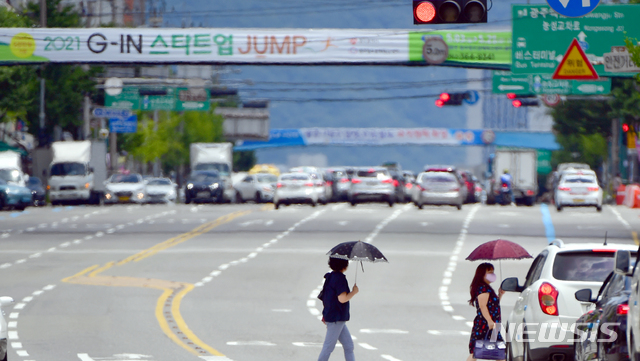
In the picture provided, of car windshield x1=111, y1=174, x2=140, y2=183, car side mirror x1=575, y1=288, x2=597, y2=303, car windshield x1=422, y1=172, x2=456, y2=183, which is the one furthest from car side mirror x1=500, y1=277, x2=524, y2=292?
car windshield x1=111, y1=174, x2=140, y2=183

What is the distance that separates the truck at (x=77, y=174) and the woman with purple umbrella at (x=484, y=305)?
141ft

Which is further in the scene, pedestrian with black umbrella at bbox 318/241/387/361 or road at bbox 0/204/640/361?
road at bbox 0/204/640/361

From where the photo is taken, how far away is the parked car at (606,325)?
7547 millimetres

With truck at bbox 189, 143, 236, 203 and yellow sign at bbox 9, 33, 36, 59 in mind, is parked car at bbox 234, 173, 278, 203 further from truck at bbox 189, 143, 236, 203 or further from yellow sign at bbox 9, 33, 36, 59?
yellow sign at bbox 9, 33, 36, 59

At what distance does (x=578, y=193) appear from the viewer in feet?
144

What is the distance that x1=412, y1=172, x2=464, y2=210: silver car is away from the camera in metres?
44.4

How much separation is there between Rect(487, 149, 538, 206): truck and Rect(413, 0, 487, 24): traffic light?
44.6 meters

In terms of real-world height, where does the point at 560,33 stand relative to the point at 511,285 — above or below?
above

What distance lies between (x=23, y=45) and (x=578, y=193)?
70.3ft

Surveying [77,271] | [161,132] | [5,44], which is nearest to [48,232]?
[5,44]

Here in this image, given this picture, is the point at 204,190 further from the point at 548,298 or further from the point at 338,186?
the point at 548,298

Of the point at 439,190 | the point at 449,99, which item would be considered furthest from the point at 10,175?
the point at 449,99

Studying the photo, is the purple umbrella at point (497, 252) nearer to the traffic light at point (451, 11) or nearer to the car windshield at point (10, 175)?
the traffic light at point (451, 11)

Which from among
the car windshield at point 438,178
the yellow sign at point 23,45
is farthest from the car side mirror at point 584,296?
the car windshield at point 438,178
